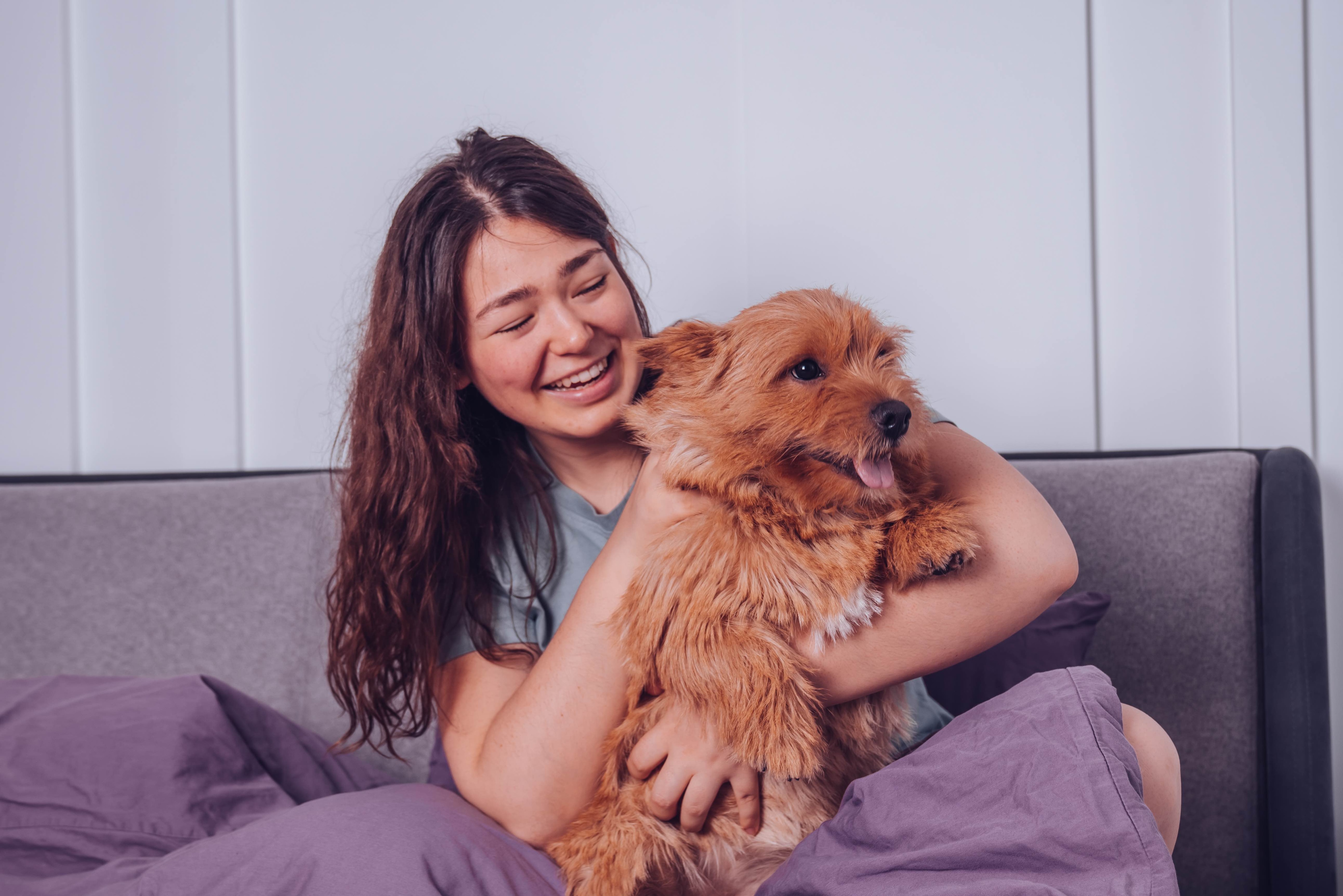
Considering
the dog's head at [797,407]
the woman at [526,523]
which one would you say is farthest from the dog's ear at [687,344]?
the woman at [526,523]

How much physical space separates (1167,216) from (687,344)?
65.9 inches

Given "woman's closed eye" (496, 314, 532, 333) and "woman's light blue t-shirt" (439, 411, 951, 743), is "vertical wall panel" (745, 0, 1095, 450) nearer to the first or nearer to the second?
"woman's light blue t-shirt" (439, 411, 951, 743)

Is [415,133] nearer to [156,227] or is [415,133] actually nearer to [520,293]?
[156,227]

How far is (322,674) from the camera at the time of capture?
2.07 meters

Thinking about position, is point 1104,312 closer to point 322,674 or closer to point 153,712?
point 322,674

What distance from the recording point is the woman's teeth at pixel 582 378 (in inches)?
56.8

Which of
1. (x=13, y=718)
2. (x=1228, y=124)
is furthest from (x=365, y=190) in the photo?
(x=1228, y=124)

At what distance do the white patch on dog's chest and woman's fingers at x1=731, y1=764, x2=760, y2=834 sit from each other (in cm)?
21

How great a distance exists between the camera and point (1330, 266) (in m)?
2.08

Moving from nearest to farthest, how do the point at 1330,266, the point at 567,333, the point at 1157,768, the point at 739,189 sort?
the point at 1157,768
the point at 567,333
the point at 1330,266
the point at 739,189

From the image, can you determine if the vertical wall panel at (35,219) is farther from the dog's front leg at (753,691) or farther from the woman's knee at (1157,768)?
the woman's knee at (1157,768)

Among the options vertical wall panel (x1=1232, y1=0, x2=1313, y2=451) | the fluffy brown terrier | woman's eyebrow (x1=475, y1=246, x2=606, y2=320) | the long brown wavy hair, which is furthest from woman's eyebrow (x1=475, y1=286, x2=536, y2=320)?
vertical wall panel (x1=1232, y1=0, x2=1313, y2=451)

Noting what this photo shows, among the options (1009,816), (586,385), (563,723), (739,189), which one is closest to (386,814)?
(563,723)

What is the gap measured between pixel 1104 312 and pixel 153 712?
257cm
